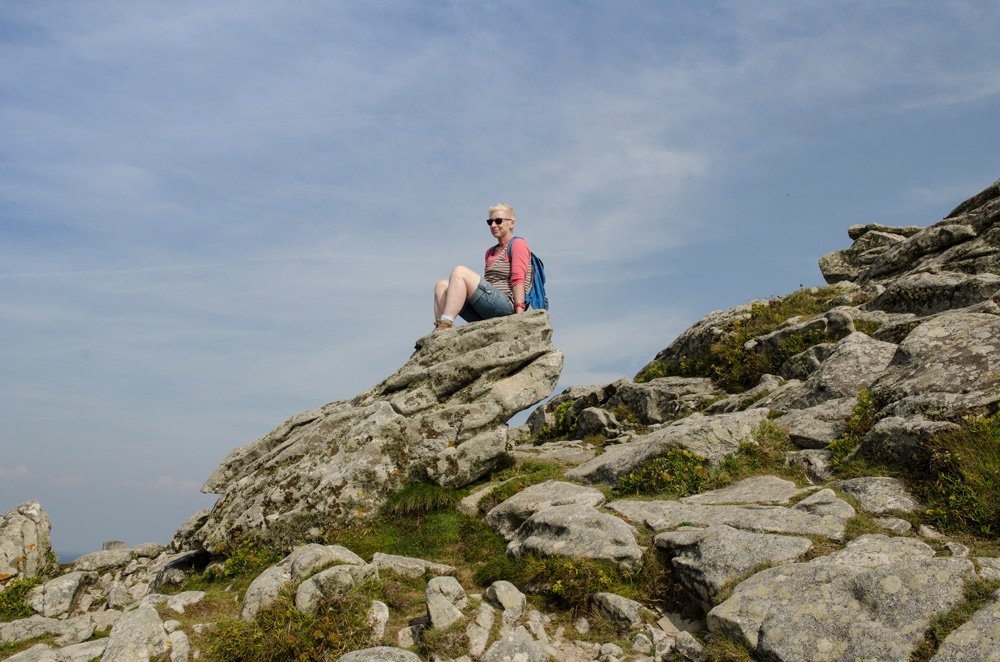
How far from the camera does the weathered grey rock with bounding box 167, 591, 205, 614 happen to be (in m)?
11.5

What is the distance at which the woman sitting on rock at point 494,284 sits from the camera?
1780 cm

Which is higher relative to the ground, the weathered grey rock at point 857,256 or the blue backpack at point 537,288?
the weathered grey rock at point 857,256

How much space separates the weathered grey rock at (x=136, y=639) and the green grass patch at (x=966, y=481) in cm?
1191

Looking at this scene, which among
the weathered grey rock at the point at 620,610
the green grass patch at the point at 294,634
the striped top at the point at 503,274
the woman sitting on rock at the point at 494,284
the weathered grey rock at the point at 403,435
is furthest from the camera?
the striped top at the point at 503,274

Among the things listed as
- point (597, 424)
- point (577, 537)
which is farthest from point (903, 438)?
point (597, 424)

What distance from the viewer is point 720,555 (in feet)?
33.7

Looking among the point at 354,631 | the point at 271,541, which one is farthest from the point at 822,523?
the point at 271,541

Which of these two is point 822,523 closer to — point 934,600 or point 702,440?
point 934,600

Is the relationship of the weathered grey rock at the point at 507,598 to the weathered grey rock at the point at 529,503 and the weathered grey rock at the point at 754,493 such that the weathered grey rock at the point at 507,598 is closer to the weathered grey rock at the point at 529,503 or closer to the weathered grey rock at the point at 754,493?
the weathered grey rock at the point at 529,503

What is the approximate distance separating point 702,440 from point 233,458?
12152 mm

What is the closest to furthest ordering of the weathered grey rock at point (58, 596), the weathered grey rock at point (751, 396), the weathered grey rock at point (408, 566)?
the weathered grey rock at point (408, 566)
the weathered grey rock at point (58, 596)
the weathered grey rock at point (751, 396)

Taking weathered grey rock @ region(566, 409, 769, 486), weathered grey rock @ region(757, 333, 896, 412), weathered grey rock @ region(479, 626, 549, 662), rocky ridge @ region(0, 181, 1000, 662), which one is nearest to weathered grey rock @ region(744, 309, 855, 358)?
rocky ridge @ region(0, 181, 1000, 662)

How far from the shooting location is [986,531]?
10125 millimetres

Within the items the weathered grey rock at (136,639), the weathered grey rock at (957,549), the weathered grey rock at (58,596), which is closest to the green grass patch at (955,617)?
the weathered grey rock at (957,549)
